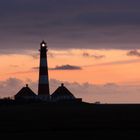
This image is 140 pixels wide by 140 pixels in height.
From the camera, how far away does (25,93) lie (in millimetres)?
Answer: 80312

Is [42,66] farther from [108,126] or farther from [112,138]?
[112,138]

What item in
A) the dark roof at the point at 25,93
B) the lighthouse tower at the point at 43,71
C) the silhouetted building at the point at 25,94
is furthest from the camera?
the dark roof at the point at 25,93

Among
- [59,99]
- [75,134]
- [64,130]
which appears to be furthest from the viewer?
[59,99]

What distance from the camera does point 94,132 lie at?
27.6m

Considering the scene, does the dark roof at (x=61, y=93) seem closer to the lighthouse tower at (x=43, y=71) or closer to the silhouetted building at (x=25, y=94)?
the silhouetted building at (x=25, y=94)

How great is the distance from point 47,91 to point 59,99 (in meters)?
9.06

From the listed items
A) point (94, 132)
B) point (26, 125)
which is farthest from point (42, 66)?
point (94, 132)

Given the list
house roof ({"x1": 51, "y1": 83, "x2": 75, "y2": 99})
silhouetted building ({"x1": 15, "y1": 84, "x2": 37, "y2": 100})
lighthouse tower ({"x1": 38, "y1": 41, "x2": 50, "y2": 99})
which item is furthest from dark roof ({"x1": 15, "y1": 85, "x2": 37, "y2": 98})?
lighthouse tower ({"x1": 38, "y1": 41, "x2": 50, "y2": 99})

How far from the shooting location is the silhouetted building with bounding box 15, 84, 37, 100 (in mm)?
78312

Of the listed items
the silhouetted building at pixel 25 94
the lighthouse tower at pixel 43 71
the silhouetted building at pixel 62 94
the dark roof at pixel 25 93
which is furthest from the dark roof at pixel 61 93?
the lighthouse tower at pixel 43 71

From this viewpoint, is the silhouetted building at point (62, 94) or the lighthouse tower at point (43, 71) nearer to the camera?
the lighthouse tower at point (43, 71)

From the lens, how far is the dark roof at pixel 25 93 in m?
79.4

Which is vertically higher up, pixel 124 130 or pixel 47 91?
pixel 47 91

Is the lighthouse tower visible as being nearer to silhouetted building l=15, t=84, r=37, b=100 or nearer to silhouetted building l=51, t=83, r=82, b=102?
silhouetted building l=15, t=84, r=37, b=100
